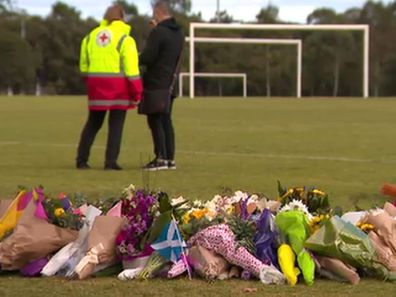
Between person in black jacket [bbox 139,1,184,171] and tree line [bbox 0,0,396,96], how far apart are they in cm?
7872

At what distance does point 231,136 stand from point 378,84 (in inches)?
2960

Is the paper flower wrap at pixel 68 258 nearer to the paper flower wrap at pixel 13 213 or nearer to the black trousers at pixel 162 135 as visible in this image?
the paper flower wrap at pixel 13 213

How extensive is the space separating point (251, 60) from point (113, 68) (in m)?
85.2

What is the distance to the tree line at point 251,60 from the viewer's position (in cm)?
9288

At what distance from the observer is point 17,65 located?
87.9m

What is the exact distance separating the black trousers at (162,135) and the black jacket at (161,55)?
40 centimetres

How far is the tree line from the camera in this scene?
305ft

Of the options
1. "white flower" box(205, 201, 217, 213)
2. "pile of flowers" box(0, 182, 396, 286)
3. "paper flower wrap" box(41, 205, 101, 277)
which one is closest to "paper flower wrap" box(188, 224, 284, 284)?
"pile of flowers" box(0, 182, 396, 286)

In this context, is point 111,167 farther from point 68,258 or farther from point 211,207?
point 68,258

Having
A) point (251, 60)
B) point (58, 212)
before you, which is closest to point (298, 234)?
point (58, 212)

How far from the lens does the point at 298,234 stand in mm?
5301

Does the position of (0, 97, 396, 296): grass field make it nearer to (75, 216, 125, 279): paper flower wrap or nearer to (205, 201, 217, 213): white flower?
(75, 216, 125, 279): paper flower wrap

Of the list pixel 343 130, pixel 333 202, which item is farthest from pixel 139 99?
pixel 343 130

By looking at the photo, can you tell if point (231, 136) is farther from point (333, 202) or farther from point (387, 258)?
point (387, 258)
